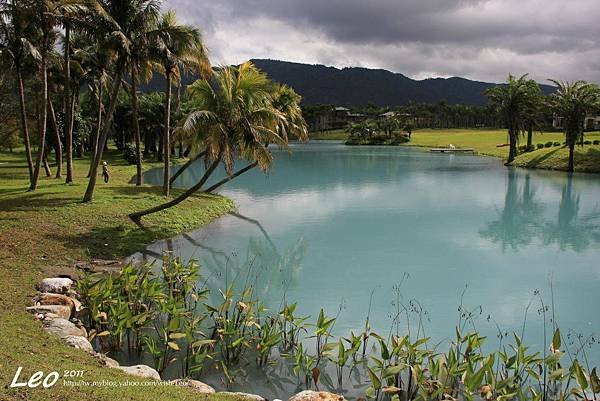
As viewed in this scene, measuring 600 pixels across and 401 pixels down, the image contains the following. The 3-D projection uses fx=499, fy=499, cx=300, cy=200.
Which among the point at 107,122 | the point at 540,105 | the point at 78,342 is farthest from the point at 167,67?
the point at 540,105

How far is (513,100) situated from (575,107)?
9.32 metres

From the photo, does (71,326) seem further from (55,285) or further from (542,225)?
(542,225)

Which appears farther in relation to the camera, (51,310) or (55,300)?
(55,300)

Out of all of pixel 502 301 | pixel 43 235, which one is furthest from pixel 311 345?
pixel 43 235

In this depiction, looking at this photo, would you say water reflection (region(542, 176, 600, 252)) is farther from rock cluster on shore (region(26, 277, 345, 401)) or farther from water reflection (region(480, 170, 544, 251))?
rock cluster on shore (region(26, 277, 345, 401))

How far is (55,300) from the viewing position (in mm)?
9875

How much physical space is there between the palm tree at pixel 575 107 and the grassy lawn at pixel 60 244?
36.4 m

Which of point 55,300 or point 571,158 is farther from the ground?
point 571,158

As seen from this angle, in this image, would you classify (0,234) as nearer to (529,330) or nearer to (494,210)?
(529,330)

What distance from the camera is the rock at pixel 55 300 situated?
9805 millimetres

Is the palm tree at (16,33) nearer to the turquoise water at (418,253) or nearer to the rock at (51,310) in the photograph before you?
the turquoise water at (418,253)

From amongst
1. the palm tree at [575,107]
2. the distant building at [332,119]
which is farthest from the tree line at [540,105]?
the distant building at [332,119]

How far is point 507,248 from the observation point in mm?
18516

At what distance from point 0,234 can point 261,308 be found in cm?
1033
